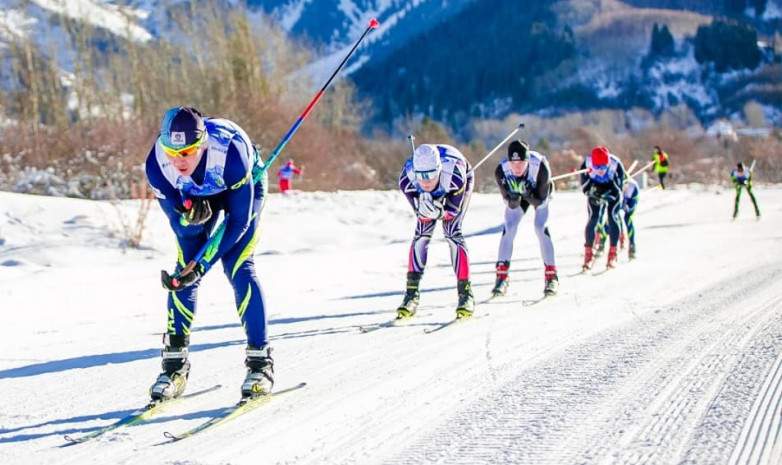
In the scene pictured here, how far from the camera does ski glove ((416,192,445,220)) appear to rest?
867 cm

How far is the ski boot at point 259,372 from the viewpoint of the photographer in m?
5.50

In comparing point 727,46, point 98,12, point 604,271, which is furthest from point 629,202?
point 727,46

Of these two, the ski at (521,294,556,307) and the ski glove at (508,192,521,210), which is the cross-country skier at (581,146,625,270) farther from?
the ski at (521,294,556,307)

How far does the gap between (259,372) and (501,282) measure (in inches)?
221

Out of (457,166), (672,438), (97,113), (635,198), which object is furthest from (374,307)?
(97,113)

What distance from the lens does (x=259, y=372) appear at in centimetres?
557

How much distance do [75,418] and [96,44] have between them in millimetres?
53811

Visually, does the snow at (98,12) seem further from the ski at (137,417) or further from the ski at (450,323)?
the ski at (137,417)

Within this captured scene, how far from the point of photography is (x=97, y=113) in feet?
127

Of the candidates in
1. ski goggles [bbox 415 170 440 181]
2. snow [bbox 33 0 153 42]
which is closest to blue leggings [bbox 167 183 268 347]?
ski goggles [bbox 415 170 440 181]

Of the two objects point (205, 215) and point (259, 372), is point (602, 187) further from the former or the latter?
point (205, 215)

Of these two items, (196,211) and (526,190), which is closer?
(196,211)

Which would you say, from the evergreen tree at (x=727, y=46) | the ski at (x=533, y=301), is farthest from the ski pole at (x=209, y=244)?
the evergreen tree at (x=727, y=46)

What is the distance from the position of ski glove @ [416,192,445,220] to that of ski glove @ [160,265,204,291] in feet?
12.4
